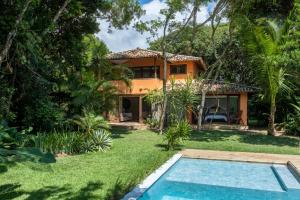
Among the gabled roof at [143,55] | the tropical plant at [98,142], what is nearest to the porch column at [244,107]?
the gabled roof at [143,55]

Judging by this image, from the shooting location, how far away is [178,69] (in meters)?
28.5

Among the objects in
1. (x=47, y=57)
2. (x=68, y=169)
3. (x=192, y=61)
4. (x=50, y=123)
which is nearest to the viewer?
(x=68, y=169)

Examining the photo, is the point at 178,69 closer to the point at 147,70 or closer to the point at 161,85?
the point at 161,85

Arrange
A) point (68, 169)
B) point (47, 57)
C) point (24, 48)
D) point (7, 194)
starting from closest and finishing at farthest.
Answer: point (7, 194), point (68, 169), point (24, 48), point (47, 57)

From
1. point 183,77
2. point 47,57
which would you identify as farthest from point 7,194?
point 183,77

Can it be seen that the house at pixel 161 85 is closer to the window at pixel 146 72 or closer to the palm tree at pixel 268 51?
the window at pixel 146 72

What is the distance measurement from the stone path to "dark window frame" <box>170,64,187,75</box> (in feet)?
49.5

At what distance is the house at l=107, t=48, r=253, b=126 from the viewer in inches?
1007

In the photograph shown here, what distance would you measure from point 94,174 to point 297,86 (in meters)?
16.2

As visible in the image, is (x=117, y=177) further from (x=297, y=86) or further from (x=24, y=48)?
(x=297, y=86)

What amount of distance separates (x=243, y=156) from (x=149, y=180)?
5.31 meters

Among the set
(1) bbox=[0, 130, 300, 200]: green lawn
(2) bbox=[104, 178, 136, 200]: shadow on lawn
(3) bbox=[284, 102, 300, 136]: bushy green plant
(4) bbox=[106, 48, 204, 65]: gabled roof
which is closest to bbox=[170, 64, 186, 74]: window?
(4) bbox=[106, 48, 204, 65]: gabled roof

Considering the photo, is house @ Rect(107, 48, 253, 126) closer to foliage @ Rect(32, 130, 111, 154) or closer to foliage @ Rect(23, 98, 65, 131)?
foliage @ Rect(23, 98, 65, 131)

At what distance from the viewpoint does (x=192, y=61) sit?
28.0m
